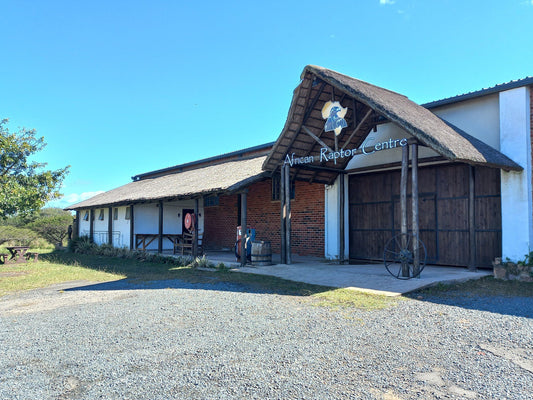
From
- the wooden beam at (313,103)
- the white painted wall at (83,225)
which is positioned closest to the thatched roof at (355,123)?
the wooden beam at (313,103)

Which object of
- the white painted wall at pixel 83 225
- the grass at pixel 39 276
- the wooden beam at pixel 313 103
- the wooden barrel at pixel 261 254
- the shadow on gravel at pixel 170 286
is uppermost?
the wooden beam at pixel 313 103

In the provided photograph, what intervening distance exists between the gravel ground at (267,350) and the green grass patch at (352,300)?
0.25 m

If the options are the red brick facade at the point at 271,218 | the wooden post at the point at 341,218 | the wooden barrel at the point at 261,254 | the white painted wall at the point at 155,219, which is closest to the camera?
the wooden barrel at the point at 261,254

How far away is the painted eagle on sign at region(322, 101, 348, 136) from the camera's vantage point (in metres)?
9.76

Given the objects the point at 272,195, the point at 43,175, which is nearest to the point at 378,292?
the point at 272,195

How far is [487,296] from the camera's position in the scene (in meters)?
6.73

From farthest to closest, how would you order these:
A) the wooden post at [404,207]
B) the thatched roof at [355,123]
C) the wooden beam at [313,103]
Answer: the wooden beam at [313,103] → the wooden post at [404,207] → the thatched roof at [355,123]

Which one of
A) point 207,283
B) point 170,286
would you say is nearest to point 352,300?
point 207,283

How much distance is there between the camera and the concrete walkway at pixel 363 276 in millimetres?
7367

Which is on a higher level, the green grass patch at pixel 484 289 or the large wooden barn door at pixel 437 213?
the large wooden barn door at pixel 437 213

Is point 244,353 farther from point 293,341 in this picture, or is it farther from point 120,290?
point 120,290

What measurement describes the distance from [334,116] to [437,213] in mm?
3753

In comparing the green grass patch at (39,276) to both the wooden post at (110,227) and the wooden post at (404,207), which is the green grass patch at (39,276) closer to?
the wooden post at (110,227)

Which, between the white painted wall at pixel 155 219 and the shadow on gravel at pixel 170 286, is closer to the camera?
the shadow on gravel at pixel 170 286
